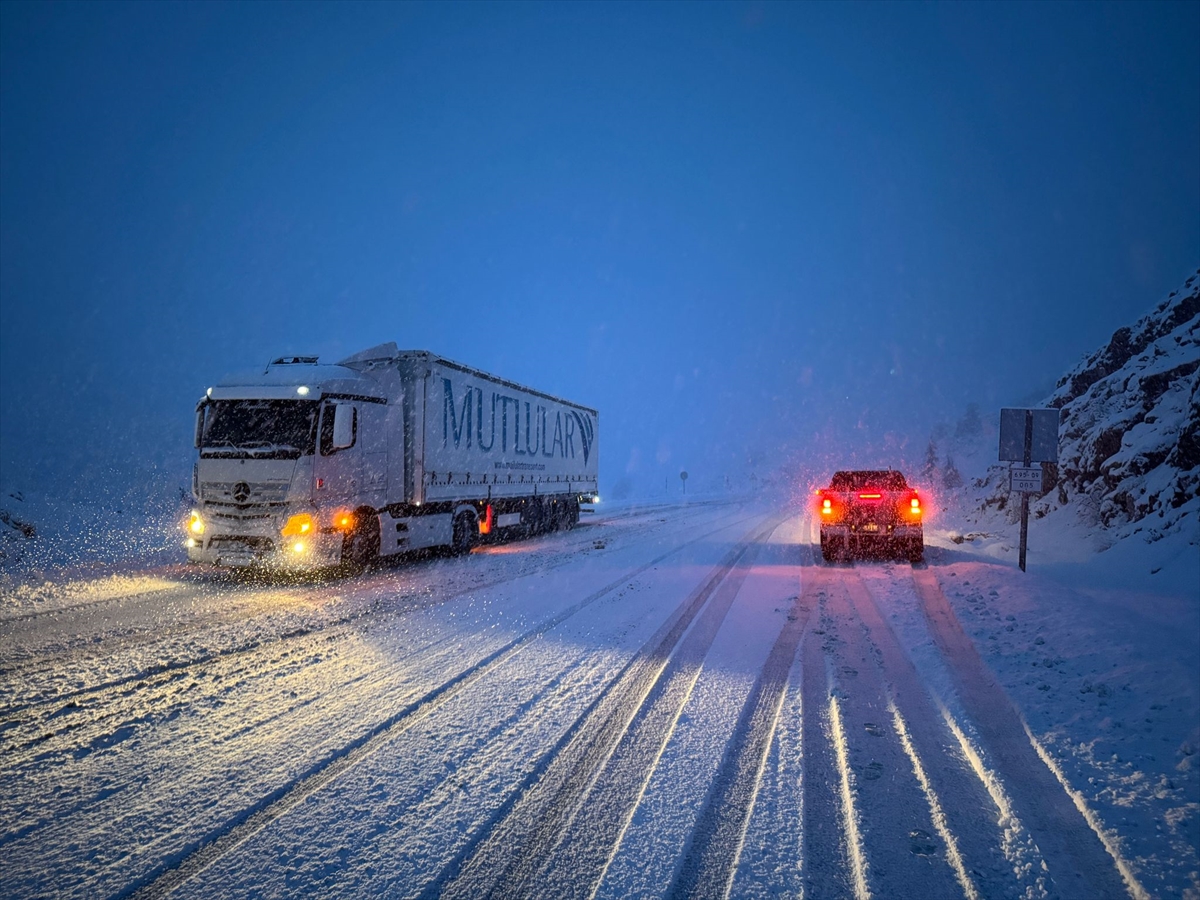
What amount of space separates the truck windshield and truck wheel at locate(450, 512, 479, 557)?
4.73 m

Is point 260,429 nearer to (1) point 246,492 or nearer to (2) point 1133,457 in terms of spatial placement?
(1) point 246,492

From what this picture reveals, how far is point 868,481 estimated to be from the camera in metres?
13.7

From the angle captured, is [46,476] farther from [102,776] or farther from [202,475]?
[102,776]

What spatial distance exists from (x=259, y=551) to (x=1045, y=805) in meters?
10.6

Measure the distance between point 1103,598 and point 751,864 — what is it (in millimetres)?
8703

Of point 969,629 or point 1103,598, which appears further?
point 1103,598

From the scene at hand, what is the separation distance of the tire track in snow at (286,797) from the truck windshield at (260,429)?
22.1 feet

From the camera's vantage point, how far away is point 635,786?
3.47 meters

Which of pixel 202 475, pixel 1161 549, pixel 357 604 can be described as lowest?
pixel 357 604

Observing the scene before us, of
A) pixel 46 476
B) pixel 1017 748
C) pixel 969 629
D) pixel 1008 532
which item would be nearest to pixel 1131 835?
pixel 1017 748

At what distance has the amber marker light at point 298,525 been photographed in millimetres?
10602

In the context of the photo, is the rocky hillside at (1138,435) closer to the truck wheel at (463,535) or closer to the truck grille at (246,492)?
the truck wheel at (463,535)

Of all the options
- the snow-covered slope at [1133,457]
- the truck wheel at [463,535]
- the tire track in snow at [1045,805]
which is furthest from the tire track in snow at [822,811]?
the truck wheel at [463,535]

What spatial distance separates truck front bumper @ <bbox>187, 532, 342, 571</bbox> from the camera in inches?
413
